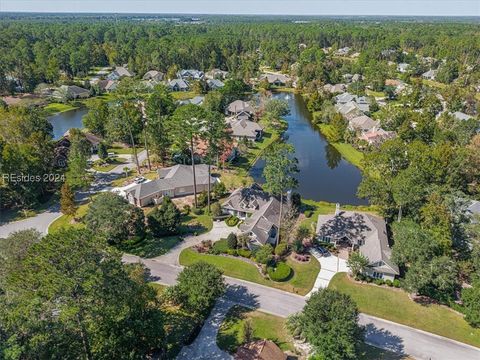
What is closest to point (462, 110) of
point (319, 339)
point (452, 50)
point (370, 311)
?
point (452, 50)

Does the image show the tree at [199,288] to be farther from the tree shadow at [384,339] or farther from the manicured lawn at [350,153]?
the manicured lawn at [350,153]

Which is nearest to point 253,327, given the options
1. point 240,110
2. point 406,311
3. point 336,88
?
point 406,311

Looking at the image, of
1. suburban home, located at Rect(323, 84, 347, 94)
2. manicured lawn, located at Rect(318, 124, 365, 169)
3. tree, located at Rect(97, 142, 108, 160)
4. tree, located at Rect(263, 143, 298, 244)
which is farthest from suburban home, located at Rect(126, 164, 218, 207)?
suburban home, located at Rect(323, 84, 347, 94)

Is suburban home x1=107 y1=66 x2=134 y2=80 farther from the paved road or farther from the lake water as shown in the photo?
the paved road

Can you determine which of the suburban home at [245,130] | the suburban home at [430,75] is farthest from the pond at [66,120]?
the suburban home at [430,75]

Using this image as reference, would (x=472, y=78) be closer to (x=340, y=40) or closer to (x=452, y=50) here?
(x=452, y=50)

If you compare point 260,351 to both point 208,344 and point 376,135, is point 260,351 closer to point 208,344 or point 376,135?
point 208,344
